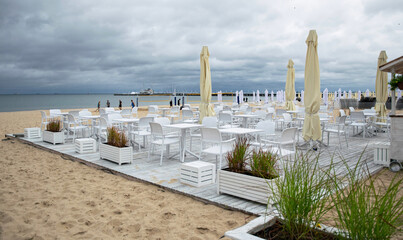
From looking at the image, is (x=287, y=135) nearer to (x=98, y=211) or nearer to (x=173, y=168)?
(x=173, y=168)

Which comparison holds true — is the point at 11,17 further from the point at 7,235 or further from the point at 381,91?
the point at 381,91

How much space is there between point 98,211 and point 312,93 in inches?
200

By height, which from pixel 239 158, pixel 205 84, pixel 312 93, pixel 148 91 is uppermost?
pixel 148 91

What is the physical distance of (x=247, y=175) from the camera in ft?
11.2

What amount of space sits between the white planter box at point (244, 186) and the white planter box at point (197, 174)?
1.44ft

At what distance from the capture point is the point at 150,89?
92188mm

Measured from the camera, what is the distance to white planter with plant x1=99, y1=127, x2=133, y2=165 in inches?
210

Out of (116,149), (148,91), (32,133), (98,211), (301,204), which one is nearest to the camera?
(301,204)

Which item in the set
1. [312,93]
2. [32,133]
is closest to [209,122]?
[312,93]

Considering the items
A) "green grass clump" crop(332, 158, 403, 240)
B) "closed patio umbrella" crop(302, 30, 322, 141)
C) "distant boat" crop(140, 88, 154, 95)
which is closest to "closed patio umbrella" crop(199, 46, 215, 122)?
"closed patio umbrella" crop(302, 30, 322, 141)

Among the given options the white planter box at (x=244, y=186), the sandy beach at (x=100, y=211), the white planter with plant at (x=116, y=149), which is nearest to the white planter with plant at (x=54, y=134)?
the white planter with plant at (x=116, y=149)

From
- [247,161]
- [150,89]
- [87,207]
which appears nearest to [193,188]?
[247,161]

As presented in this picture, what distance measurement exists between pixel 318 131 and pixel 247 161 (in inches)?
131

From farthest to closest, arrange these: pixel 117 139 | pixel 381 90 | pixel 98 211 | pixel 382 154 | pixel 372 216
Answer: pixel 381 90 < pixel 117 139 < pixel 382 154 < pixel 98 211 < pixel 372 216
